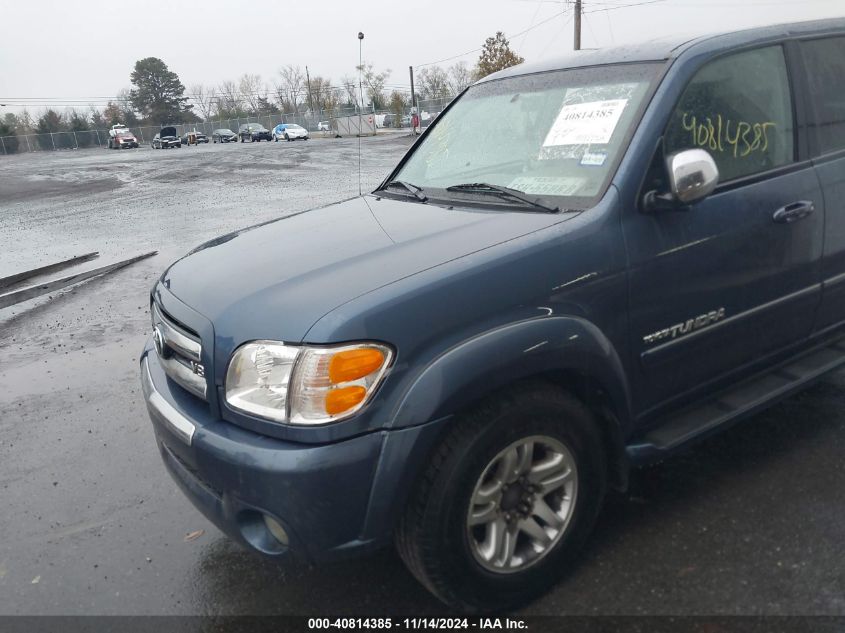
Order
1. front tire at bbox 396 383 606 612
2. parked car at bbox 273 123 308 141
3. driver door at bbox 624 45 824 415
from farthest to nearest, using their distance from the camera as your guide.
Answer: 1. parked car at bbox 273 123 308 141
2. driver door at bbox 624 45 824 415
3. front tire at bbox 396 383 606 612

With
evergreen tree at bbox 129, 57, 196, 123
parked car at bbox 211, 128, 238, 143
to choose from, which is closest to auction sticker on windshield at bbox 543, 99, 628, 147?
parked car at bbox 211, 128, 238, 143

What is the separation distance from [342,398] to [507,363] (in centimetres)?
53

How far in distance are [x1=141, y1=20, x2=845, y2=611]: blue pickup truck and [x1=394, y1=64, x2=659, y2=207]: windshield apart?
1 cm

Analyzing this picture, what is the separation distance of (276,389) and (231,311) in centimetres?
36

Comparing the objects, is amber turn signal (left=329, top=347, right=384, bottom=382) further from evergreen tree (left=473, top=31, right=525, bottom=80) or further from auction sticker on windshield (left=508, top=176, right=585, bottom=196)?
evergreen tree (left=473, top=31, right=525, bottom=80)

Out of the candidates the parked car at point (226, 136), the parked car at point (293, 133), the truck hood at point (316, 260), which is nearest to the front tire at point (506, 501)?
the truck hood at point (316, 260)

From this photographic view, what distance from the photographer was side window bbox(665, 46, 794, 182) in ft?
9.41

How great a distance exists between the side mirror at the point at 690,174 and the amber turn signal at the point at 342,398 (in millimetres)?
1347

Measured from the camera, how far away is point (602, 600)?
2.57m

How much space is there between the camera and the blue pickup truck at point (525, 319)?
217 centimetres

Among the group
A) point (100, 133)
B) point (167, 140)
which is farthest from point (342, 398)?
point (100, 133)

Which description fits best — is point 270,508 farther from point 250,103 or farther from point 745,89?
point 250,103

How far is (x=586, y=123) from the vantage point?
2.95 meters

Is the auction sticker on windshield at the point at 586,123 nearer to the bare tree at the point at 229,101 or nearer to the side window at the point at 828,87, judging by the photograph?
the side window at the point at 828,87
